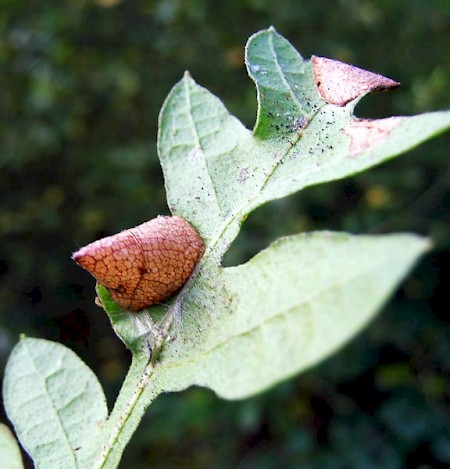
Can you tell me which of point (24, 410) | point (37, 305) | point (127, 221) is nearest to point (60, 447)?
point (24, 410)

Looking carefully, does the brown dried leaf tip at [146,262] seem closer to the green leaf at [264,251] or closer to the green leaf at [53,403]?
the green leaf at [264,251]

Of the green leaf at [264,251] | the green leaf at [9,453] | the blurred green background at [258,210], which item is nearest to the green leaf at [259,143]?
the green leaf at [264,251]

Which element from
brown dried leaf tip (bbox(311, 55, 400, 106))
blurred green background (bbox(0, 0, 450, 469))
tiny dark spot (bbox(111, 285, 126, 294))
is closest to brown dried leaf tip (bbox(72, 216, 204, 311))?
tiny dark spot (bbox(111, 285, 126, 294))

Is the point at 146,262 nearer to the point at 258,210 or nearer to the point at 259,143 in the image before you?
the point at 259,143

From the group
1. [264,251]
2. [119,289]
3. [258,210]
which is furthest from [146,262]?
[258,210]

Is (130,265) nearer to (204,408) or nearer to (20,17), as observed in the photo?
(204,408)

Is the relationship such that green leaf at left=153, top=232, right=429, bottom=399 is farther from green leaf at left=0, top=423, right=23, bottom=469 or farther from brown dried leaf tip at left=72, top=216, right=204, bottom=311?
green leaf at left=0, top=423, right=23, bottom=469

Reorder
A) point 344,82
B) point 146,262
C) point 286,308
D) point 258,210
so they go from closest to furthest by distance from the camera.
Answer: point 286,308 → point 146,262 → point 344,82 → point 258,210
